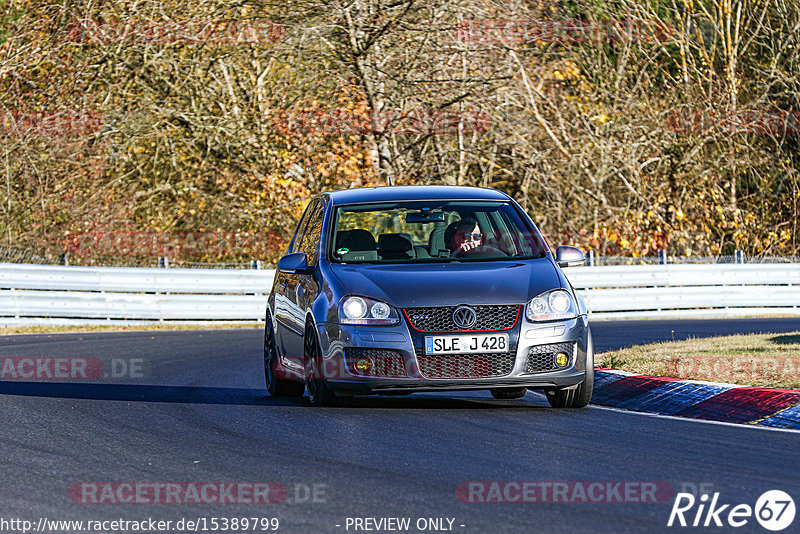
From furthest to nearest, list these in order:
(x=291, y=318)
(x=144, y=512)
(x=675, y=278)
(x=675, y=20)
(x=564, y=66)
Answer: (x=675, y=20), (x=564, y=66), (x=675, y=278), (x=291, y=318), (x=144, y=512)

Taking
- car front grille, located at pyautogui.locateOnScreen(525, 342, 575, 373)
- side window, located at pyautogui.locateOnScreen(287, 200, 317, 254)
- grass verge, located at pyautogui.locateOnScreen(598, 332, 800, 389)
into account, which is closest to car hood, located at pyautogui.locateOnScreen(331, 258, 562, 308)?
car front grille, located at pyautogui.locateOnScreen(525, 342, 575, 373)

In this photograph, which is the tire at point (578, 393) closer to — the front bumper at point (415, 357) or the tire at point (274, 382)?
the front bumper at point (415, 357)

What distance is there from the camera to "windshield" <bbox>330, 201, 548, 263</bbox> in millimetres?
10594

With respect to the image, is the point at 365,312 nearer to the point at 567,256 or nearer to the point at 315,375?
the point at 315,375

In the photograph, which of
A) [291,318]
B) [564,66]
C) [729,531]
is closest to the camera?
[729,531]

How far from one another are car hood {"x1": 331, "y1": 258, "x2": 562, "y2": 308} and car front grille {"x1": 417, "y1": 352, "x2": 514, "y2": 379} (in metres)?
0.38

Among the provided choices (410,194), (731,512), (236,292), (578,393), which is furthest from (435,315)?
(236,292)

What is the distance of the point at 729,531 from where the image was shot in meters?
5.47

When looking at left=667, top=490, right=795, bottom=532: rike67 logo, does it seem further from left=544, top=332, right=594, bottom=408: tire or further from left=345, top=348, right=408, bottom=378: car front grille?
left=544, top=332, right=594, bottom=408: tire

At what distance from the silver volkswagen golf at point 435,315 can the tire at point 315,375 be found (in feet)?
0.04

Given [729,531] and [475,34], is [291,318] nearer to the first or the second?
[729,531]

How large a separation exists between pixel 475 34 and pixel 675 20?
7367mm

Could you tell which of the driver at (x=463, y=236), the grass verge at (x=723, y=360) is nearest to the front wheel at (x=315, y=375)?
the driver at (x=463, y=236)

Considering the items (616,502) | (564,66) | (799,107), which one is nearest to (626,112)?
(564,66)
